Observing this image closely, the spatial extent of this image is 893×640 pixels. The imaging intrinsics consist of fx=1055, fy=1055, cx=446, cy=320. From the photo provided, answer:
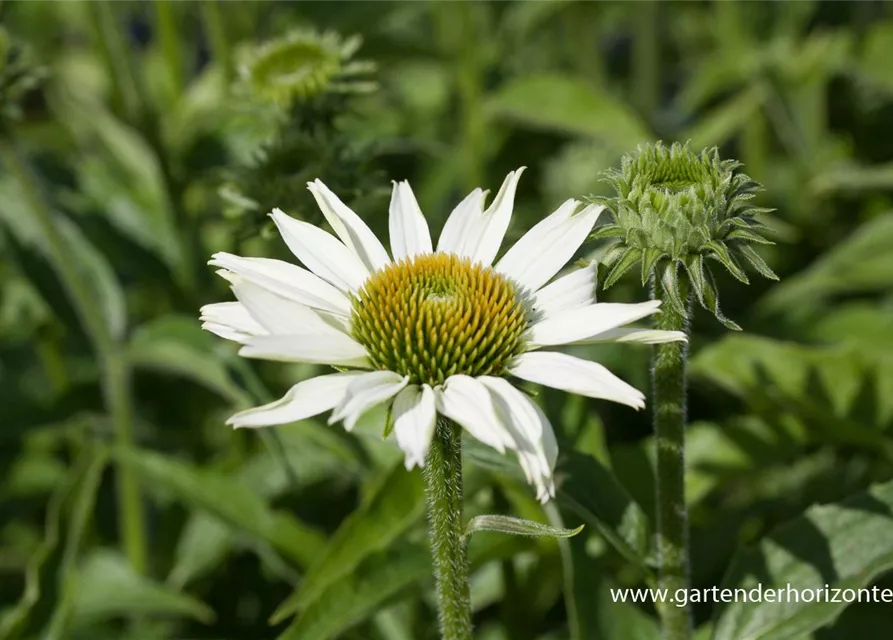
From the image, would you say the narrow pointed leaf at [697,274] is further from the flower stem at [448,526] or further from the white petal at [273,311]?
the white petal at [273,311]

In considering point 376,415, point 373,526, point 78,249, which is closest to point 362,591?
point 373,526

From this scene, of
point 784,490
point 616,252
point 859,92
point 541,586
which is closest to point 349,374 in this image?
point 616,252

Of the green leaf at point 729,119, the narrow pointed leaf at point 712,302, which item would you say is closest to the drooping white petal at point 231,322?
the narrow pointed leaf at point 712,302

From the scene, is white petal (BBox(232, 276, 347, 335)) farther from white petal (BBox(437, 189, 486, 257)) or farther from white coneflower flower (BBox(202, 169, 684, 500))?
white petal (BBox(437, 189, 486, 257))

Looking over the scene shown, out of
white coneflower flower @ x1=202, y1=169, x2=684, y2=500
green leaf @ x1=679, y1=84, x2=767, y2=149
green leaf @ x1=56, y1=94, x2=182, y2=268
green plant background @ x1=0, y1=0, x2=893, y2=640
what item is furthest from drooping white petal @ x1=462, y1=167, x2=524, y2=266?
green leaf @ x1=679, y1=84, x2=767, y2=149

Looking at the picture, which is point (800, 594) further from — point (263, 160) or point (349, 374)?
point (263, 160)
